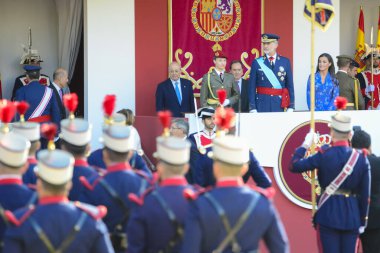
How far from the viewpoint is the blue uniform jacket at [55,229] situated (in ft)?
16.1

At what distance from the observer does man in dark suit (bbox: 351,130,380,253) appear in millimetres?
8289

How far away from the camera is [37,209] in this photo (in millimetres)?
4977

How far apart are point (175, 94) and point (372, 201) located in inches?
155

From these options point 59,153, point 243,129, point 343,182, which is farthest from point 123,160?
point 243,129

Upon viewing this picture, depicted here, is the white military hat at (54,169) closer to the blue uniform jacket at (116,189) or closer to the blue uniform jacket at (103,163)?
the blue uniform jacket at (116,189)

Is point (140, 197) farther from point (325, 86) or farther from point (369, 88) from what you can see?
point (369, 88)

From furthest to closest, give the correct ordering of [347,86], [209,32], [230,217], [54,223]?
[209,32], [347,86], [230,217], [54,223]

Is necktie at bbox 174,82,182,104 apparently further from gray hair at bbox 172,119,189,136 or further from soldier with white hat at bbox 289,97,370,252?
soldier with white hat at bbox 289,97,370,252

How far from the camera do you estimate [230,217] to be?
5.30 metres

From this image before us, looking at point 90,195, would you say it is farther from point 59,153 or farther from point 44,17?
point 44,17

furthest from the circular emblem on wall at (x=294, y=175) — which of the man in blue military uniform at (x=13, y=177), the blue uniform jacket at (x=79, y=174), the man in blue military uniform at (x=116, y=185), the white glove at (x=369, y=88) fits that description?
the man in blue military uniform at (x=13, y=177)

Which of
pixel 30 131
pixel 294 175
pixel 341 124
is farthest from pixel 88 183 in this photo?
pixel 294 175

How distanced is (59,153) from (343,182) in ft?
11.0

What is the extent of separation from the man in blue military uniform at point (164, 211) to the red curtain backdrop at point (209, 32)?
693cm
